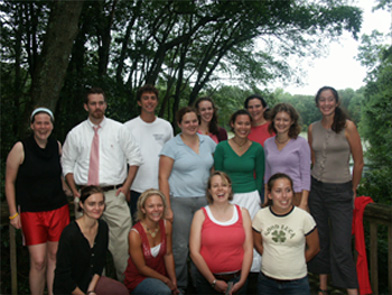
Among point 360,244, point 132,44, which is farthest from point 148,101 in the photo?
point 132,44

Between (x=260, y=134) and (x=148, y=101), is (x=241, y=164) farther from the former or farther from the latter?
(x=148, y=101)

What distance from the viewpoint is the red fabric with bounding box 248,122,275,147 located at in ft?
11.9

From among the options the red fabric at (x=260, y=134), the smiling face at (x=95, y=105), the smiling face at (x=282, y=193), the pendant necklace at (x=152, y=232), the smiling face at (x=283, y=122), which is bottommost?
the pendant necklace at (x=152, y=232)

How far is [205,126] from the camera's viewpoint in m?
3.84

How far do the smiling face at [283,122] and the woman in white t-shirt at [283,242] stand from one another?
1.88ft

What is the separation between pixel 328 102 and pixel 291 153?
574 mm

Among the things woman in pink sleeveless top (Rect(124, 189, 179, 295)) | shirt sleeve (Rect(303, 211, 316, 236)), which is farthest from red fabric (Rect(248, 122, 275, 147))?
woman in pink sleeveless top (Rect(124, 189, 179, 295))

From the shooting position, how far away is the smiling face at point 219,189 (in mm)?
2797

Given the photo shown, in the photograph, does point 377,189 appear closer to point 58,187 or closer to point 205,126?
point 205,126

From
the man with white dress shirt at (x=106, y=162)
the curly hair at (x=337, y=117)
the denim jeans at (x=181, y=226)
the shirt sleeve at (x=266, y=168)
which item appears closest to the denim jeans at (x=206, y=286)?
the denim jeans at (x=181, y=226)

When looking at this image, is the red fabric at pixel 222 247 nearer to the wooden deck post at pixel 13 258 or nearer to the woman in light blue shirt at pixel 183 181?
the woman in light blue shirt at pixel 183 181

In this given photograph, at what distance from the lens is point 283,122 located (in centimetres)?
316

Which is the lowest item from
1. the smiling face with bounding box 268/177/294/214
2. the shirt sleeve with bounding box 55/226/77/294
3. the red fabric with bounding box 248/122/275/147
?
the shirt sleeve with bounding box 55/226/77/294

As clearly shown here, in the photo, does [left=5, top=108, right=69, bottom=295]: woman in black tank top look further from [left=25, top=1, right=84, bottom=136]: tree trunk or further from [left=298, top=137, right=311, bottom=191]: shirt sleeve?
[left=298, top=137, right=311, bottom=191]: shirt sleeve
